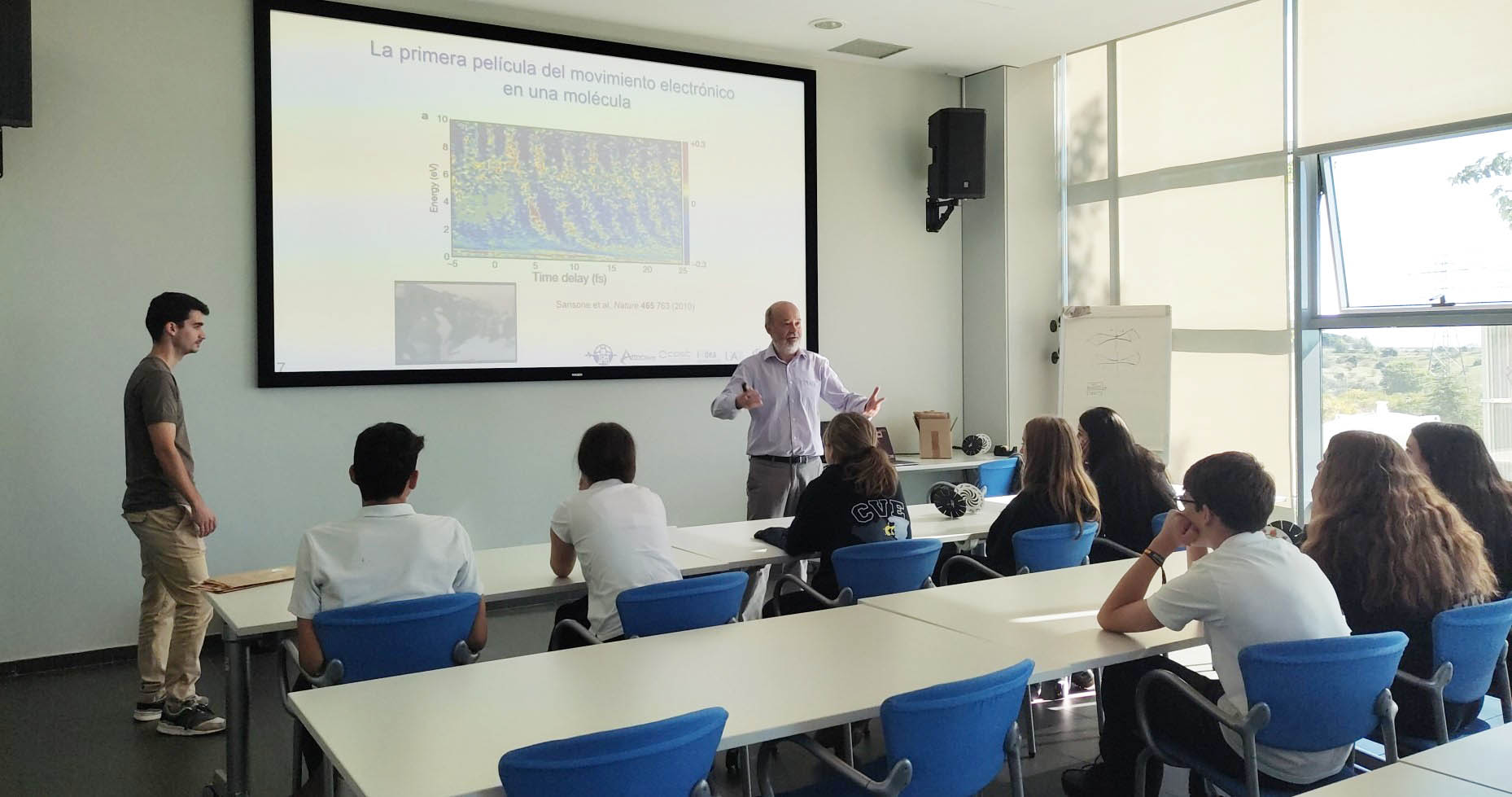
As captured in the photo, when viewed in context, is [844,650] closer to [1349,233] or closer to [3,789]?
[3,789]

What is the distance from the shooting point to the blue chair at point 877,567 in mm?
3732

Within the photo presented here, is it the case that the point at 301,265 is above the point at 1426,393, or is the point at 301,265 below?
above

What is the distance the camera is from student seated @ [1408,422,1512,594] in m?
3.37

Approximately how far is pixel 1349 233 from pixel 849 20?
3.05 meters

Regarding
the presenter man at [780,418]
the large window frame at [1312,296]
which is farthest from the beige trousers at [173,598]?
the large window frame at [1312,296]

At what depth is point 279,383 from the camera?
5488 millimetres

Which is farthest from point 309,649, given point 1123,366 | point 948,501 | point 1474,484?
point 1123,366

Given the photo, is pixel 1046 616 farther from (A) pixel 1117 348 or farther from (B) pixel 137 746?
(A) pixel 1117 348

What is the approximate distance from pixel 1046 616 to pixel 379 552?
185 cm

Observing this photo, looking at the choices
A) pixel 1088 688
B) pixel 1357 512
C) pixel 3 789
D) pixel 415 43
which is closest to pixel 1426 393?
pixel 1088 688

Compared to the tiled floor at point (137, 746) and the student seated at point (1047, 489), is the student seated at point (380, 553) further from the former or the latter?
the student seated at point (1047, 489)

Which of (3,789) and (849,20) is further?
(849,20)

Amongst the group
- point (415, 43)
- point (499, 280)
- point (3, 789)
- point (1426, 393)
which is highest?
point (415, 43)

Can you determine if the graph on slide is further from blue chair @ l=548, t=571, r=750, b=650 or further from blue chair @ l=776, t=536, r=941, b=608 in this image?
blue chair @ l=548, t=571, r=750, b=650
